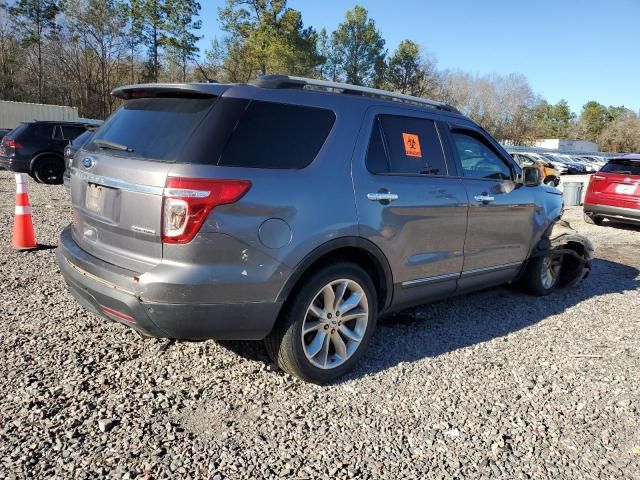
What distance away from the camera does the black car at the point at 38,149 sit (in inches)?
522

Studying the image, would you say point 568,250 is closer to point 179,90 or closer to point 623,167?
point 179,90

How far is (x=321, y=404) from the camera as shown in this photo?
122 inches

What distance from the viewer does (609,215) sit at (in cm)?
1064

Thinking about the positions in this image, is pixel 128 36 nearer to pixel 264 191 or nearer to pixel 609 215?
pixel 609 215

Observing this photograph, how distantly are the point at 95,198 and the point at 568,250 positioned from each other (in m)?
4.87

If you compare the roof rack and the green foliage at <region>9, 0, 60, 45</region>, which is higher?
the green foliage at <region>9, 0, 60, 45</region>

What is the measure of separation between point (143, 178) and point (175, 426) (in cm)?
137

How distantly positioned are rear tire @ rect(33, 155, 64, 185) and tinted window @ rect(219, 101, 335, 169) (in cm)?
1276

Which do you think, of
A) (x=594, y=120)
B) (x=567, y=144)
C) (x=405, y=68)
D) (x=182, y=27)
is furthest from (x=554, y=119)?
(x=182, y=27)

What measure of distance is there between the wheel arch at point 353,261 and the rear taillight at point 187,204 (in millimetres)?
638

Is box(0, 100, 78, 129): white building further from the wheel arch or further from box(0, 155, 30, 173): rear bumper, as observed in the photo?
the wheel arch

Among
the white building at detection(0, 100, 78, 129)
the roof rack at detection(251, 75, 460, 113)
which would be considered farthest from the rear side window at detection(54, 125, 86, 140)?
the white building at detection(0, 100, 78, 129)

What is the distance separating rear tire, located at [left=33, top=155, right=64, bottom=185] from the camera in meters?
13.5

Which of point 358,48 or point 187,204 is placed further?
point 358,48
